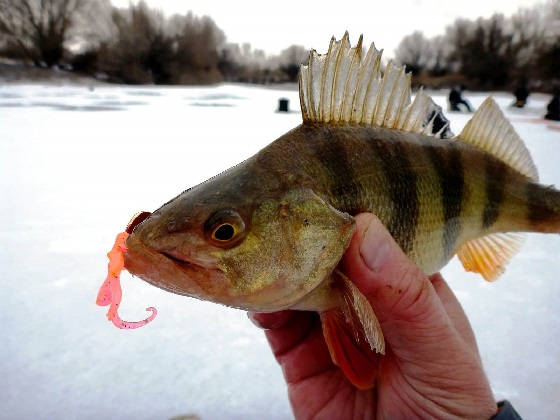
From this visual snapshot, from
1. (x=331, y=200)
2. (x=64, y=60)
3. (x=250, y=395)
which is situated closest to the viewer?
(x=331, y=200)

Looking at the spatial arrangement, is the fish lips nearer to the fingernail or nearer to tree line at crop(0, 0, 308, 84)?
the fingernail

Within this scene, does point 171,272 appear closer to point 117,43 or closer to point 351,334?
point 351,334

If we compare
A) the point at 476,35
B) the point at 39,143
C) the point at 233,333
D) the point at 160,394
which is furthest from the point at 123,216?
the point at 476,35

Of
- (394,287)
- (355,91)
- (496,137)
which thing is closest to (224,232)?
(394,287)

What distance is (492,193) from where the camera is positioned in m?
1.58

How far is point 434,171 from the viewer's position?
1383 millimetres

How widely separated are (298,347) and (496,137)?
1127mm

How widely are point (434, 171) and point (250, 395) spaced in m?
1.20

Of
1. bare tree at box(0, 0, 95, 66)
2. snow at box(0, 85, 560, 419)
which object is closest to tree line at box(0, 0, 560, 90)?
bare tree at box(0, 0, 95, 66)

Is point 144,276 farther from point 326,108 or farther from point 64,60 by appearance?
point 64,60

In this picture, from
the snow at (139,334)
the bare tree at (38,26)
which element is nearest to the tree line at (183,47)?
the bare tree at (38,26)

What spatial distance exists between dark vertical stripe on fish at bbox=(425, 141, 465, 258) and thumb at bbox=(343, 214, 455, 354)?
0.96 ft

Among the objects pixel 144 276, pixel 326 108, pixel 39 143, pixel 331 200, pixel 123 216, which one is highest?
pixel 326 108

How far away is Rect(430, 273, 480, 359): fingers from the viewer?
1638mm
